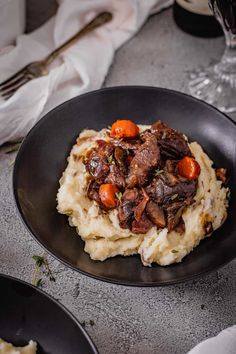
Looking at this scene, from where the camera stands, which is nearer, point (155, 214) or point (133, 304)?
point (155, 214)

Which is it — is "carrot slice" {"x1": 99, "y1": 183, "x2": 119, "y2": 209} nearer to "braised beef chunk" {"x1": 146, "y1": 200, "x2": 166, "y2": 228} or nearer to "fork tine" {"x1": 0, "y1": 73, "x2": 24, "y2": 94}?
"braised beef chunk" {"x1": 146, "y1": 200, "x2": 166, "y2": 228}

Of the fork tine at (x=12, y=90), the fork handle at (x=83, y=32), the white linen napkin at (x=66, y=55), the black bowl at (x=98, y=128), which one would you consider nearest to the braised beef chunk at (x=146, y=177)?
A: the black bowl at (x=98, y=128)

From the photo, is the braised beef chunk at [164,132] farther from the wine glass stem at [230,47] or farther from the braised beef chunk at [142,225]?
the wine glass stem at [230,47]

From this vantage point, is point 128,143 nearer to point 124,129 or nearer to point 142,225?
point 124,129

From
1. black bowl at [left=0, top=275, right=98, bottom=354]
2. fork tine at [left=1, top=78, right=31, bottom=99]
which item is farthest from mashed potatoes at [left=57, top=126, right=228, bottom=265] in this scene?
fork tine at [left=1, top=78, right=31, bottom=99]

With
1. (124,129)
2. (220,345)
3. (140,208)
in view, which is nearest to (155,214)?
(140,208)

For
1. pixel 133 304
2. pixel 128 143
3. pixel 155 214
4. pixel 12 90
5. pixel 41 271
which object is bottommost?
pixel 133 304

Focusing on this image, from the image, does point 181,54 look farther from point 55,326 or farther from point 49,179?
→ point 55,326
